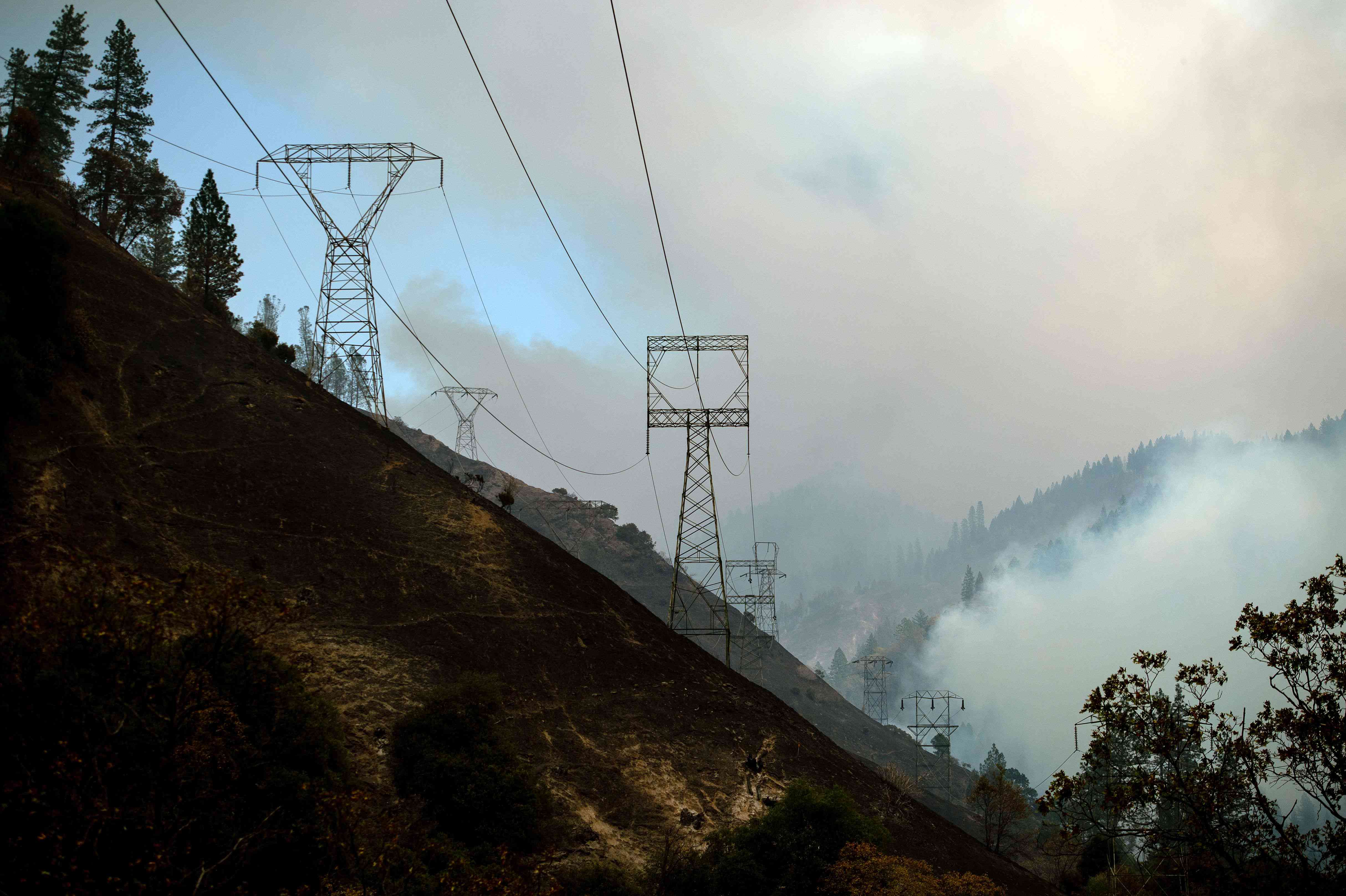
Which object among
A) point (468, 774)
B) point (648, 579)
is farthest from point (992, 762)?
point (468, 774)

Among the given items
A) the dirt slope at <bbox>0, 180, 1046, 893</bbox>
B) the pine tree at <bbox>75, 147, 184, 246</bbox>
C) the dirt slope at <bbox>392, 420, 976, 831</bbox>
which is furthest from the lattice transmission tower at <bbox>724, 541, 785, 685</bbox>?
the pine tree at <bbox>75, 147, 184, 246</bbox>

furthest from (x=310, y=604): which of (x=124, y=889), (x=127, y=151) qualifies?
(x=127, y=151)

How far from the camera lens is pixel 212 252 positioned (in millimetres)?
67250

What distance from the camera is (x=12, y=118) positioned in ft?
181

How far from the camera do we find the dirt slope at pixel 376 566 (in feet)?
120

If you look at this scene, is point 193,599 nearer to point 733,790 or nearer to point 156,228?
point 733,790

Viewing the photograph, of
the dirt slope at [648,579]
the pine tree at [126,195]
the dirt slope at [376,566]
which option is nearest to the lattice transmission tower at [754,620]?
the dirt slope at [648,579]

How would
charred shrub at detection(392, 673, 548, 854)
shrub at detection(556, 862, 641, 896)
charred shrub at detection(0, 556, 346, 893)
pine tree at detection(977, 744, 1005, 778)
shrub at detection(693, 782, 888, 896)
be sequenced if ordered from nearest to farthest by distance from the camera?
charred shrub at detection(0, 556, 346, 893) < shrub at detection(556, 862, 641, 896) < charred shrub at detection(392, 673, 548, 854) < shrub at detection(693, 782, 888, 896) < pine tree at detection(977, 744, 1005, 778)

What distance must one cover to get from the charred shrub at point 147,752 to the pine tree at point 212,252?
1674 inches

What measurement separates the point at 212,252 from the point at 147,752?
53.1 meters

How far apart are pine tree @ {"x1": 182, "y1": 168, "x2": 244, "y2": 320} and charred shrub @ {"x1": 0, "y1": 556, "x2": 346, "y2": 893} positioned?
42.5m

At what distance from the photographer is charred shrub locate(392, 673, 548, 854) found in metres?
32.2

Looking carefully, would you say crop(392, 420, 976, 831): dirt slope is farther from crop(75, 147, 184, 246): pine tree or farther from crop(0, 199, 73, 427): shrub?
crop(0, 199, 73, 427): shrub

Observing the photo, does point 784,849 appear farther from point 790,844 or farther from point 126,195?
point 126,195
